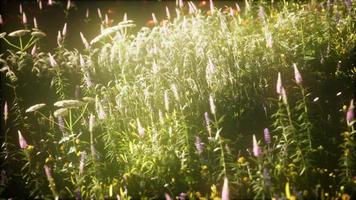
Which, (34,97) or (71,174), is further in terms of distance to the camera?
(34,97)

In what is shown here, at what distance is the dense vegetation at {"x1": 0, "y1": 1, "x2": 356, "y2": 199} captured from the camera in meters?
3.95

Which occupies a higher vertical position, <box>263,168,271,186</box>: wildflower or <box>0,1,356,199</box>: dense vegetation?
<box>0,1,356,199</box>: dense vegetation

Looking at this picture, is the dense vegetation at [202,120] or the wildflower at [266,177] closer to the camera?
the wildflower at [266,177]

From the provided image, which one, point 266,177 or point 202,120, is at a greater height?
point 202,120

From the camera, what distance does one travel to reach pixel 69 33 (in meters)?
8.59

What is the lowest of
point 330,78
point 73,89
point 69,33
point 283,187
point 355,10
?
point 283,187

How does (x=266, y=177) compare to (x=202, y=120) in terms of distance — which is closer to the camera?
(x=266, y=177)

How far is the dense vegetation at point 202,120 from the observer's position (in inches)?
155

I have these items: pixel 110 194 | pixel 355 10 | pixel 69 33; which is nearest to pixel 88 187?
pixel 110 194

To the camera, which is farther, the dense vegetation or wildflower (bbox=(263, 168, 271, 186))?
the dense vegetation

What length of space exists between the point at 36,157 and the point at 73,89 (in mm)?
1494

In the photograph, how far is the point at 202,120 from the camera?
4.80 metres

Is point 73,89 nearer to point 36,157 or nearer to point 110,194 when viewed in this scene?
point 36,157

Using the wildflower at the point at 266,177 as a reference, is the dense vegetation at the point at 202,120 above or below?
above
